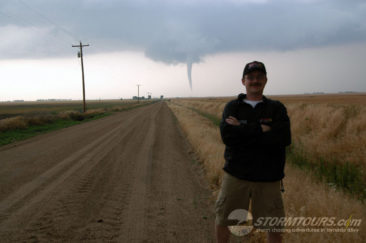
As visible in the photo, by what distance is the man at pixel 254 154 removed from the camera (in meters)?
2.36

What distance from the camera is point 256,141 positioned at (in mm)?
2354

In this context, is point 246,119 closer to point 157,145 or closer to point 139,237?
point 139,237

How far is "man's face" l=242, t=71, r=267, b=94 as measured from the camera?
2.49m

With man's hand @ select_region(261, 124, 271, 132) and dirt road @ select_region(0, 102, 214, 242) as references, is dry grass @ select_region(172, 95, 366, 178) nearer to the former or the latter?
dirt road @ select_region(0, 102, 214, 242)

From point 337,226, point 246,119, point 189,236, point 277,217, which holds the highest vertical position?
point 246,119

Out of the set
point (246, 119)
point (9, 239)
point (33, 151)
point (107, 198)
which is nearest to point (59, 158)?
point (33, 151)

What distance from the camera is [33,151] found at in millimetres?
9453

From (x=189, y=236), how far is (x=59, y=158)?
6.44m

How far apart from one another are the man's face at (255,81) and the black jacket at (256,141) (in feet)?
0.46

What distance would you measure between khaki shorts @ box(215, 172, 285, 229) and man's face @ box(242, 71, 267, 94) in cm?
93
